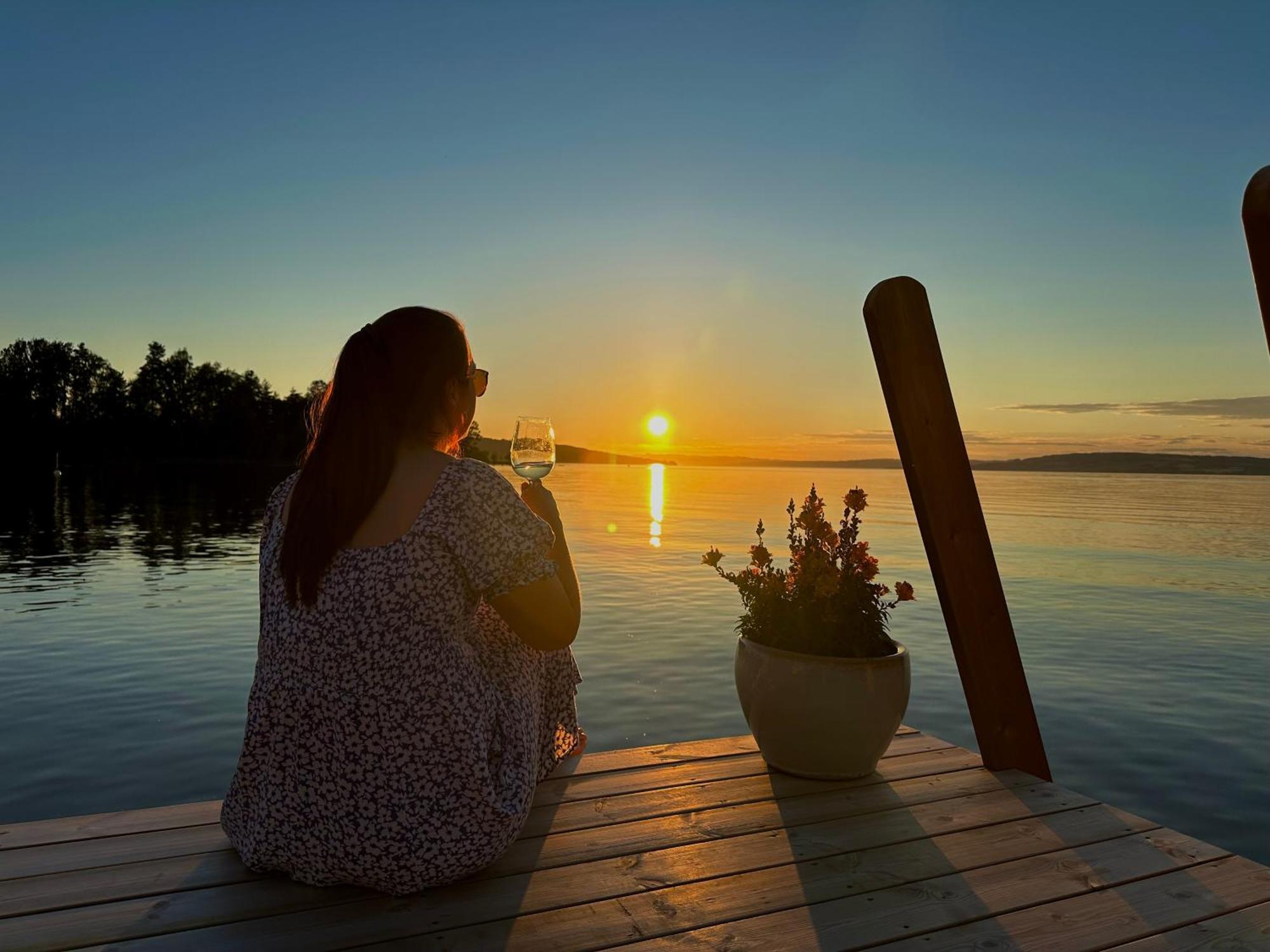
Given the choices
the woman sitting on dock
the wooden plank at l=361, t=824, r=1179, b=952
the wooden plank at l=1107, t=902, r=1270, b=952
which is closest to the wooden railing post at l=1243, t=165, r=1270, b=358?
the wooden plank at l=1107, t=902, r=1270, b=952

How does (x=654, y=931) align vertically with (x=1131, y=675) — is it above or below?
above

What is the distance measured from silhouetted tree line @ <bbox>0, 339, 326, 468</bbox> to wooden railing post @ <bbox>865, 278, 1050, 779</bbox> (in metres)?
110

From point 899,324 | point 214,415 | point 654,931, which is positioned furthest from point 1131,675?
point 214,415

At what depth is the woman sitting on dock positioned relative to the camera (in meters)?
2.64

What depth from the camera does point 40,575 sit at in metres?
18.8

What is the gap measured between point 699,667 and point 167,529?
24852mm

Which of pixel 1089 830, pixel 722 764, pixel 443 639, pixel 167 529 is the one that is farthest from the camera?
pixel 167 529

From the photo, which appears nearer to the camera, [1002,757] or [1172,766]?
[1002,757]

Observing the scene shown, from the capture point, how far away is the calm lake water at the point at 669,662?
7.90 metres

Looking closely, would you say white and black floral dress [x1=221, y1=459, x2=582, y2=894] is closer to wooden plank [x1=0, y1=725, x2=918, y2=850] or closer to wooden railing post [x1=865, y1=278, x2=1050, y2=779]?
wooden plank [x1=0, y1=725, x2=918, y2=850]

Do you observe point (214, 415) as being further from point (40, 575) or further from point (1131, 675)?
point (1131, 675)

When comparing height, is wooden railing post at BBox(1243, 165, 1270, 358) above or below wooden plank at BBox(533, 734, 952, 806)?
above

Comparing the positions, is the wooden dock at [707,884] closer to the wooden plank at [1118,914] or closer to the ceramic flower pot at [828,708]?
the wooden plank at [1118,914]

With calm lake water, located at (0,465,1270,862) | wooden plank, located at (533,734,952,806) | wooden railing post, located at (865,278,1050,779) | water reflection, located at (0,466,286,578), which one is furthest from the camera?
water reflection, located at (0,466,286,578)
